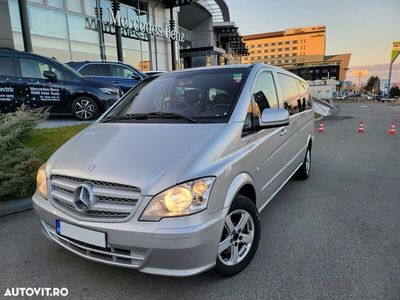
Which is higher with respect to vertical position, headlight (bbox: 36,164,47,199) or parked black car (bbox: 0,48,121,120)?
parked black car (bbox: 0,48,121,120)

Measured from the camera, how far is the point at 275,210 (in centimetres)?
404

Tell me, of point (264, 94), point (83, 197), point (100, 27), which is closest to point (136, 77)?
point (264, 94)

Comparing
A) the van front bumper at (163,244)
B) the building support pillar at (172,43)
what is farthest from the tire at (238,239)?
the building support pillar at (172,43)

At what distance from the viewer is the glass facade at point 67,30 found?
45.7 ft

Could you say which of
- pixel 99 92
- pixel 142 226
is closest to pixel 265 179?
pixel 142 226

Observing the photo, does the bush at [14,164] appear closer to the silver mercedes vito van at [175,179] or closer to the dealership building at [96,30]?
the silver mercedes vito van at [175,179]

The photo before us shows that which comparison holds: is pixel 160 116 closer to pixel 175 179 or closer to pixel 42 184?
pixel 175 179

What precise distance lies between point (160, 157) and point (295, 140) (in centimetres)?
271

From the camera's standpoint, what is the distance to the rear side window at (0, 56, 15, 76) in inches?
293

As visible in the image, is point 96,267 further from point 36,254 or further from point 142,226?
point 142,226

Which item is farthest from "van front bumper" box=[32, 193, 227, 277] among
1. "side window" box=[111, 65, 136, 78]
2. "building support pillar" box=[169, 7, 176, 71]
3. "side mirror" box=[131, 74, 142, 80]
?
"building support pillar" box=[169, 7, 176, 71]

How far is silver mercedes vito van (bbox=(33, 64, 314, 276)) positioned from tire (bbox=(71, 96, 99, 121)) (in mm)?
5102

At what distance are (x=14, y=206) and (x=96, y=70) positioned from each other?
736 cm

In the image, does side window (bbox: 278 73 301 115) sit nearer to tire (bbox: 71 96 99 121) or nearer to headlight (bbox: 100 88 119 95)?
headlight (bbox: 100 88 119 95)
